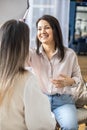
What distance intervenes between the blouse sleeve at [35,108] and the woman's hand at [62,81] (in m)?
0.63

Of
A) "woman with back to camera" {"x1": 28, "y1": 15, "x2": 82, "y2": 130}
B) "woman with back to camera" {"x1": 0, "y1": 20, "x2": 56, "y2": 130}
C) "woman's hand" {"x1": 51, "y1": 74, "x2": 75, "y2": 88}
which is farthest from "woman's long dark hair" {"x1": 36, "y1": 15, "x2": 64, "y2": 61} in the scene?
"woman with back to camera" {"x1": 0, "y1": 20, "x2": 56, "y2": 130}

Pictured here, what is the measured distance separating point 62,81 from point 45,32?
409 millimetres

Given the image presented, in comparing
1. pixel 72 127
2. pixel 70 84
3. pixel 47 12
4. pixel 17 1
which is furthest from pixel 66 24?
pixel 72 127

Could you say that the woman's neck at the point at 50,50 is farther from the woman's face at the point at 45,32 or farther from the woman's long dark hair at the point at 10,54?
the woman's long dark hair at the point at 10,54

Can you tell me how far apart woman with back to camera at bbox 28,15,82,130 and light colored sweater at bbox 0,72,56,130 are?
0.75 m

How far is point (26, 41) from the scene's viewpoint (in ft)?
4.41

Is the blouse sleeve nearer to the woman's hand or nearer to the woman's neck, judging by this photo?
the woman's hand

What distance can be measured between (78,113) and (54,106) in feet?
0.77

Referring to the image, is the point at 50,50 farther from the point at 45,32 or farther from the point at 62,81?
the point at 62,81

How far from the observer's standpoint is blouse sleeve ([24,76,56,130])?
1332 mm

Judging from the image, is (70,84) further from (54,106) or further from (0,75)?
(0,75)

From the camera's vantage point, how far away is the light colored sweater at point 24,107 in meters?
1.32

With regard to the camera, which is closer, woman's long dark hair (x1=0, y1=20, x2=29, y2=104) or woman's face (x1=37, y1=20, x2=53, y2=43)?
woman's long dark hair (x1=0, y1=20, x2=29, y2=104)

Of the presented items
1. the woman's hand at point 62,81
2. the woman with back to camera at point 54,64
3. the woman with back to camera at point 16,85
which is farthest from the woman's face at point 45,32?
the woman with back to camera at point 16,85
